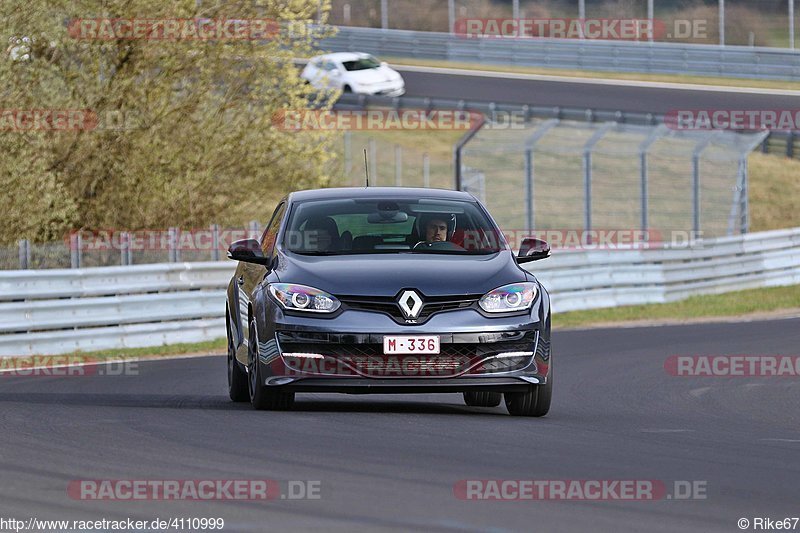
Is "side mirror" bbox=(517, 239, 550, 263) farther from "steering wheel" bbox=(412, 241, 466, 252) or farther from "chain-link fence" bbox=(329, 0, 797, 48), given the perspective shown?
"chain-link fence" bbox=(329, 0, 797, 48)

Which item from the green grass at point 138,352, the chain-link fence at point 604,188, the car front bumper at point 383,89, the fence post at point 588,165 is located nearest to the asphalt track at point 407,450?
the green grass at point 138,352

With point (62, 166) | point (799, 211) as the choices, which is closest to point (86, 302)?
point (62, 166)

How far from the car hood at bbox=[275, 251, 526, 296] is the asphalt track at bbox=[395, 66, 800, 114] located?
34604 millimetres

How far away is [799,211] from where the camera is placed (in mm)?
41969

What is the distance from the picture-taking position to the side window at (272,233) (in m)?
11.8

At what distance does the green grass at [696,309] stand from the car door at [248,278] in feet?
37.5

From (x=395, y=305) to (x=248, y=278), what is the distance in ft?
6.05

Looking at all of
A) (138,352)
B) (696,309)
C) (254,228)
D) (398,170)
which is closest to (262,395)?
(138,352)

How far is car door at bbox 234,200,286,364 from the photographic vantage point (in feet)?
37.6

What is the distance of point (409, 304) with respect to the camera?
1030 cm

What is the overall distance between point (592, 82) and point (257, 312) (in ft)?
138

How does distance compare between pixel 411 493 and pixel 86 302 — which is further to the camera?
pixel 86 302

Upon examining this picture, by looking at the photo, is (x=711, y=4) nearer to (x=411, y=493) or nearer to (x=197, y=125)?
(x=197, y=125)

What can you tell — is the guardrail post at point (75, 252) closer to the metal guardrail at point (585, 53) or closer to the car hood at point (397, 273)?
the car hood at point (397, 273)
